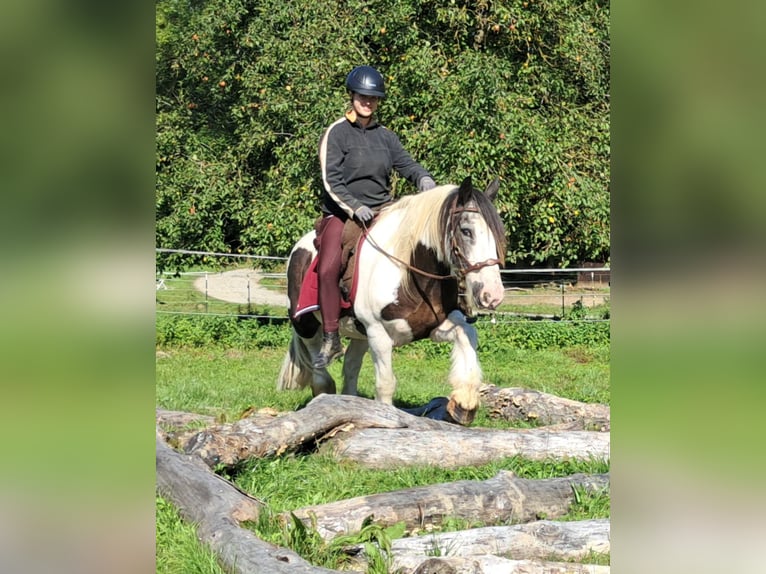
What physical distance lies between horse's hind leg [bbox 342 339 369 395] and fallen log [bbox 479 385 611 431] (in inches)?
44.0

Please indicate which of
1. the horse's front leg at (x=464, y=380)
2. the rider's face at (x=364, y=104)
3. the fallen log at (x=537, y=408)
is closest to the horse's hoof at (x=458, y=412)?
A: the horse's front leg at (x=464, y=380)

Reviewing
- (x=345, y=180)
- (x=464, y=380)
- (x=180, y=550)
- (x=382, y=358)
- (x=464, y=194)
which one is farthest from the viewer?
(x=345, y=180)

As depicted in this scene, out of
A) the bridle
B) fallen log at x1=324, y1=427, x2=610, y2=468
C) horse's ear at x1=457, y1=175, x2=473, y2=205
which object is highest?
horse's ear at x1=457, y1=175, x2=473, y2=205

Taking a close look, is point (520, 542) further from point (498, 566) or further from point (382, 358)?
point (382, 358)

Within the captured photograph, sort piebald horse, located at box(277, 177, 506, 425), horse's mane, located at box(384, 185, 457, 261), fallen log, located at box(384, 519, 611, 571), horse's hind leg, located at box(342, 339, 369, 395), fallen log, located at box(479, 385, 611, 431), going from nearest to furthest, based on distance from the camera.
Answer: fallen log, located at box(384, 519, 611, 571), piebald horse, located at box(277, 177, 506, 425), horse's mane, located at box(384, 185, 457, 261), fallen log, located at box(479, 385, 611, 431), horse's hind leg, located at box(342, 339, 369, 395)

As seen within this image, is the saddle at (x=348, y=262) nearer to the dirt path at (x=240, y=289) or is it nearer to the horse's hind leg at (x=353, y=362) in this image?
the horse's hind leg at (x=353, y=362)

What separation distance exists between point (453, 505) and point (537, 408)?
9.50ft

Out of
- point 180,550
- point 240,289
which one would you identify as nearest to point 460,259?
point 180,550

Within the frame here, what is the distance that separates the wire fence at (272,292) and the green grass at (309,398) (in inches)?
40.0

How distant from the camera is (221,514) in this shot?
3.74 meters

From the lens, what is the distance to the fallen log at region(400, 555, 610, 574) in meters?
3.08

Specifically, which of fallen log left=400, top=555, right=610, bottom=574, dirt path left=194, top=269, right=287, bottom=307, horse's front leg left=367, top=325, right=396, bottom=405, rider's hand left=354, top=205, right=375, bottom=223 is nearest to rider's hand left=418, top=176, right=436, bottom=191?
rider's hand left=354, top=205, right=375, bottom=223

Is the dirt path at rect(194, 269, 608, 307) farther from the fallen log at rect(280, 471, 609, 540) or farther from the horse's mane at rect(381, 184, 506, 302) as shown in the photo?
the fallen log at rect(280, 471, 609, 540)

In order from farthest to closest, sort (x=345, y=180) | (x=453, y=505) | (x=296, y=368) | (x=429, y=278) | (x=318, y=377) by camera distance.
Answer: (x=296, y=368), (x=318, y=377), (x=345, y=180), (x=429, y=278), (x=453, y=505)
